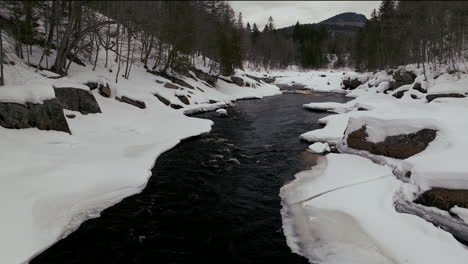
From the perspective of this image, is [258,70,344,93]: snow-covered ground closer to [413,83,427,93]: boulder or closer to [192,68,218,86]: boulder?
[413,83,427,93]: boulder

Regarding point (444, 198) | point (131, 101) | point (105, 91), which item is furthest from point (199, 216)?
point (105, 91)

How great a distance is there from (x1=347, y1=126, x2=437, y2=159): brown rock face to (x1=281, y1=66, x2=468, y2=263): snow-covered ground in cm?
21

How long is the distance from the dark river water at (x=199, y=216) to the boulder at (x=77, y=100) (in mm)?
5893

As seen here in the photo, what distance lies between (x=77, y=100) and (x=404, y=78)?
109 feet

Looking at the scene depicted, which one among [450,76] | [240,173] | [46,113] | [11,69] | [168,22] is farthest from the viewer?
[168,22]

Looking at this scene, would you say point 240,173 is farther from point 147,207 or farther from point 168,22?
point 168,22

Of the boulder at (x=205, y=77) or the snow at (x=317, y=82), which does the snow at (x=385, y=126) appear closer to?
the boulder at (x=205, y=77)

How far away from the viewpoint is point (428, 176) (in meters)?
8.38

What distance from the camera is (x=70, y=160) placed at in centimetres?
1091

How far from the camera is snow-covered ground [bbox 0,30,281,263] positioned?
7.11 meters

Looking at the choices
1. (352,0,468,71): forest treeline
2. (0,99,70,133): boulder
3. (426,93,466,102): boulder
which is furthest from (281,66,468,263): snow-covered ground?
(352,0,468,71): forest treeline

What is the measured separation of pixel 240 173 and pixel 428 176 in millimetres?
5994

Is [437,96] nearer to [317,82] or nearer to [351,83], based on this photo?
[351,83]

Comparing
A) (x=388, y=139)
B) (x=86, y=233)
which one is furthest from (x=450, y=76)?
(x=86, y=233)
